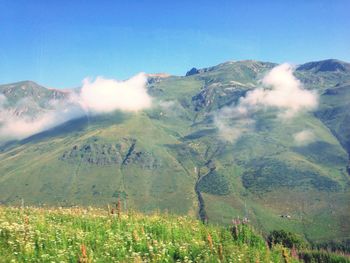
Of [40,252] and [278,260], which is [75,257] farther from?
[278,260]

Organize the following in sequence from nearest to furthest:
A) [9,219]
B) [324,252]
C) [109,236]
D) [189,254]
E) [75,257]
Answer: [75,257] → [189,254] → [109,236] → [9,219] → [324,252]

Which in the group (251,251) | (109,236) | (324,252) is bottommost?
(324,252)

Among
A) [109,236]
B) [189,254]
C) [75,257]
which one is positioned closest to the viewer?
[75,257]

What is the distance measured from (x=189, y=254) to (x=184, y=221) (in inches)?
191

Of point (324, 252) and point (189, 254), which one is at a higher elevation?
point (189, 254)

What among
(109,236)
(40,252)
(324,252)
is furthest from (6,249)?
(324,252)

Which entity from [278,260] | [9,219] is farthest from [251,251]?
[9,219]

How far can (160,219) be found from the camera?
19.6 m

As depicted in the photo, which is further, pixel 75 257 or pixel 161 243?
pixel 161 243

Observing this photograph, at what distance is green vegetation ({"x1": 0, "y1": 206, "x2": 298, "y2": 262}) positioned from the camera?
13969 millimetres

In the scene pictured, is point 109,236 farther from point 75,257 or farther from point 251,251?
point 251,251

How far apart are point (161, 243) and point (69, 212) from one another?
6.51 m

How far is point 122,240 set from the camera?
15.6 m

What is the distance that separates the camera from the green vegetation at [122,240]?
14.0 metres
